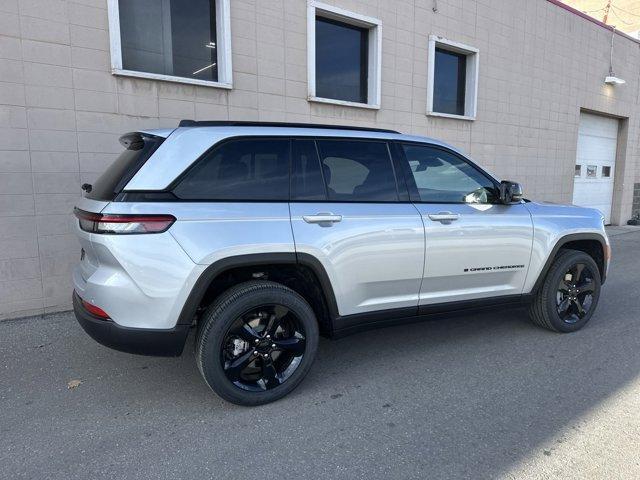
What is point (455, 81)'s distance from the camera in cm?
934

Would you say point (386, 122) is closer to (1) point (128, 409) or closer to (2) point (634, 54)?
(1) point (128, 409)

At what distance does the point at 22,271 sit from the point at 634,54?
52.3 feet

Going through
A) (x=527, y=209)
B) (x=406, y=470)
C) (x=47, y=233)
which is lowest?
(x=406, y=470)

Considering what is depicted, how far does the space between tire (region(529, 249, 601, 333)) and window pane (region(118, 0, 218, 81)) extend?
186 inches

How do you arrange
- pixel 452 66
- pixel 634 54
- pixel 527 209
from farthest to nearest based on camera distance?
pixel 634 54 < pixel 452 66 < pixel 527 209

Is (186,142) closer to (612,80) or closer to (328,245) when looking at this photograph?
(328,245)

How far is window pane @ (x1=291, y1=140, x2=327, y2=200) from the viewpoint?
10.7 ft

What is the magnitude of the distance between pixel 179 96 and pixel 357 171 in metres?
3.16

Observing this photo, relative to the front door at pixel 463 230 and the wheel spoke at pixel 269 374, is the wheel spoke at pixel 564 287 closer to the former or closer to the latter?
the front door at pixel 463 230

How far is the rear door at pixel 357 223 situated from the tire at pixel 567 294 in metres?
1.53

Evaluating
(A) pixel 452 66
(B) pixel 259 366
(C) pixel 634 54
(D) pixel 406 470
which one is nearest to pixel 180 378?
(B) pixel 259 366

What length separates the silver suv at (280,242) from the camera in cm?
280

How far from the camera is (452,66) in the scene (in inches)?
363

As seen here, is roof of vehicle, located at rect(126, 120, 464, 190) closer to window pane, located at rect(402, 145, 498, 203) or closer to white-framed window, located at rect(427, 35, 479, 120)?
window pane, located at rect(402, 145, 498, 203)
